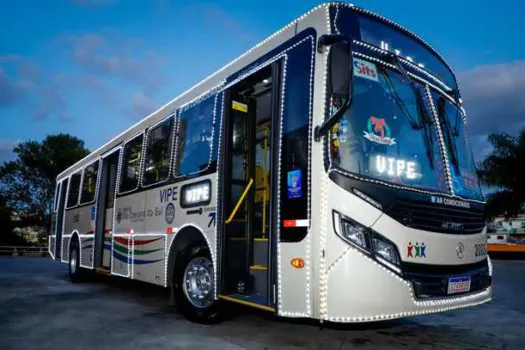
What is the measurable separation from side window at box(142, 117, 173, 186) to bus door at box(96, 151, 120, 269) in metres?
1.85

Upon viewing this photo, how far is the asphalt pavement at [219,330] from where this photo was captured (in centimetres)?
473

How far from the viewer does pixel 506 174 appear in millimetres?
28969

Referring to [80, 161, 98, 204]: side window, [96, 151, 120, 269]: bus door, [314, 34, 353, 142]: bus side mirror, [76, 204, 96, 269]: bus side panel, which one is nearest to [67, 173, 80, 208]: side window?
[80, 161, 98, 204]: side window

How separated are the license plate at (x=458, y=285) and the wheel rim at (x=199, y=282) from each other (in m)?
2.70

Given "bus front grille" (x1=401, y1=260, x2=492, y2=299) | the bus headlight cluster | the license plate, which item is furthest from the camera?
the license plate

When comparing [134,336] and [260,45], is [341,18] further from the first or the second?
[134,336]

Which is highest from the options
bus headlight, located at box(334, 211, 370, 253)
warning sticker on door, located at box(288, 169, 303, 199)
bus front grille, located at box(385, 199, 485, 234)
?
warning sticker on door, located at box(288, 169, 303, 199)

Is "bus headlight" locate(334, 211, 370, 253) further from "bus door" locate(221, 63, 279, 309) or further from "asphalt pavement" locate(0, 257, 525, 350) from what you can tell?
"asphalt pavement" locate(0, 257, 525, 350)

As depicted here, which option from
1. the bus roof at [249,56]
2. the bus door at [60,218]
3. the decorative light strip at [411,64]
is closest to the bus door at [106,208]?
the bus roof at [249,56]

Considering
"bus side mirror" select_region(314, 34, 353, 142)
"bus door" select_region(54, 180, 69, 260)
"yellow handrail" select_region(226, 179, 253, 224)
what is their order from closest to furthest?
"bus side mirror" select_region(314, 34, 353, 142), "yellow handrail" select_region(226, 179, 253, 224), "bus door" select_region(54, 180, 69, 260)

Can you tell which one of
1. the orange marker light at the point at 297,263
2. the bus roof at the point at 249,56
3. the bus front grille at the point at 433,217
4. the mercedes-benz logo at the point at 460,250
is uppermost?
the bus roof at the point at 249,56

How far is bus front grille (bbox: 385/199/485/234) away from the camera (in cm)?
405

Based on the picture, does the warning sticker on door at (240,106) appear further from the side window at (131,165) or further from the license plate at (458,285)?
the license plate at (458,285)

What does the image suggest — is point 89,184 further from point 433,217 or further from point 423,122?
point 433,217
